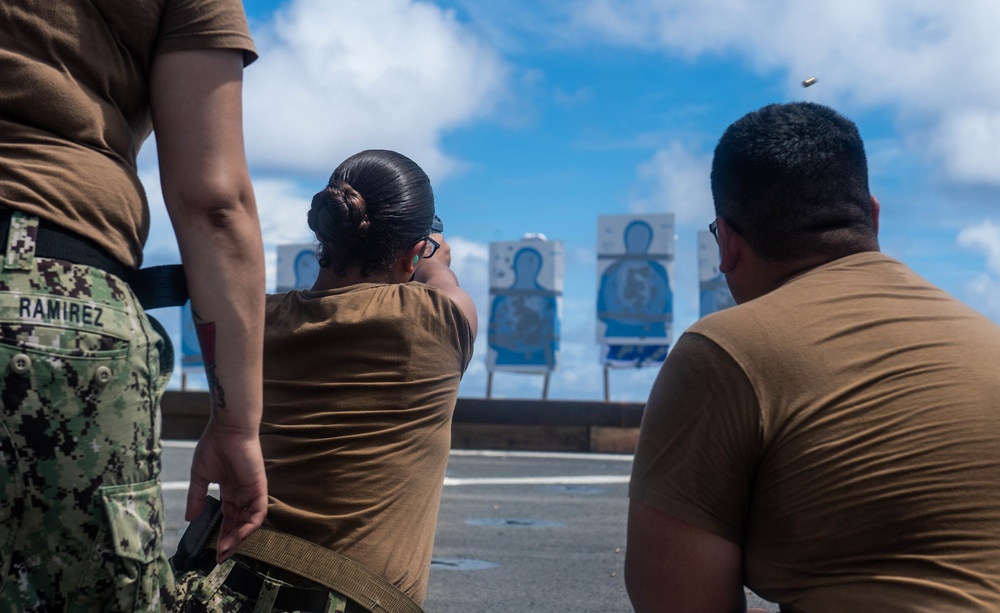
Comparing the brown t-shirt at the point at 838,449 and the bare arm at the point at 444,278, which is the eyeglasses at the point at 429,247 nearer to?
the bare arm at the point at 444,278

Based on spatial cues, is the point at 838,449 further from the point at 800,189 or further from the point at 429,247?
the point at 429,247

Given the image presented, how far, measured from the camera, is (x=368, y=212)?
2.29 meters

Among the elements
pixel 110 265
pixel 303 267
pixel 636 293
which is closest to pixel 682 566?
pixel 110 265

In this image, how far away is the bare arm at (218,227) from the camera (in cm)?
158

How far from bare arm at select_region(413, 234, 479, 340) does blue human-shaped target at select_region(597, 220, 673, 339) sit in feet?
56.1

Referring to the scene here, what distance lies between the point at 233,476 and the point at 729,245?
914 mm

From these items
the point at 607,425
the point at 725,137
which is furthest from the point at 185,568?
the point at 607,425

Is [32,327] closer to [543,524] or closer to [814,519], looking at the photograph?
[814,519]

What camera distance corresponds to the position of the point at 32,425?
4.58 ft

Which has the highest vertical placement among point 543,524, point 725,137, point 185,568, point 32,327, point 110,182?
point 725,137

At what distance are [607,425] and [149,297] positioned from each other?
41.2 ft

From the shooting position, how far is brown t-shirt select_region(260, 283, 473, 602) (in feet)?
6.80

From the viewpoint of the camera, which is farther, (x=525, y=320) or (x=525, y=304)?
(x=525, y=304)

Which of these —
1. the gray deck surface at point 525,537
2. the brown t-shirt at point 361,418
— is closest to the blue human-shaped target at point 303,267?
the gray deck surface at point 525,537
